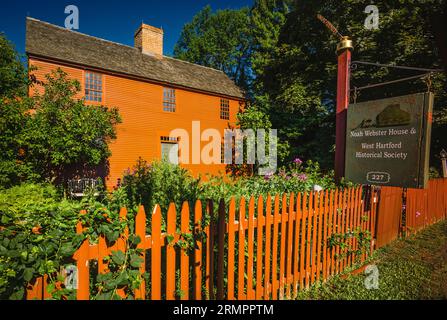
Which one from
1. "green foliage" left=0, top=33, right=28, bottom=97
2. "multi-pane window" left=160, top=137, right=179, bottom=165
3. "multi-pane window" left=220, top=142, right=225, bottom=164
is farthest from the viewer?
"multi-pane window" left=220, top=142, right=225, bottom=164

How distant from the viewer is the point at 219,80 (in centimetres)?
1978

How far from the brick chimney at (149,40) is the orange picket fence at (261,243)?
16691 millimetres

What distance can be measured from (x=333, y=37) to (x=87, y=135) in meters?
14.9

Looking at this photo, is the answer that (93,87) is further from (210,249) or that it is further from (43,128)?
(210,249)

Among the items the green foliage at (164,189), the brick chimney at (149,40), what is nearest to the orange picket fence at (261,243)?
the green foliage at (164,189)

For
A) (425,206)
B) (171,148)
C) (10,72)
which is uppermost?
(10,72)

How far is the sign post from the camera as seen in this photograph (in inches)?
156


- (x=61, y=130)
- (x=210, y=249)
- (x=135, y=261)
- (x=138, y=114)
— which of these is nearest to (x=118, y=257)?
(x=135, y=261)

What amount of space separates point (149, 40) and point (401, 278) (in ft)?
61.6

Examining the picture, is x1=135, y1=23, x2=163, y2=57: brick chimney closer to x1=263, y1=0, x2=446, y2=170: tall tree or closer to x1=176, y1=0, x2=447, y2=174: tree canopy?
x1=176, y1=0, x2=447, y2=174: tree canopy

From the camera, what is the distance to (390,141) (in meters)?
3.34

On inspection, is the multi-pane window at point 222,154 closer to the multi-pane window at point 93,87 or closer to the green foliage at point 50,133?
the green foliage at point 50,133

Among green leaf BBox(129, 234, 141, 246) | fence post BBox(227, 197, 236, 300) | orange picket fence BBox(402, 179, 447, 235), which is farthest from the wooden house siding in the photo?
green leaf BBox(129, 234, 141, 246)
